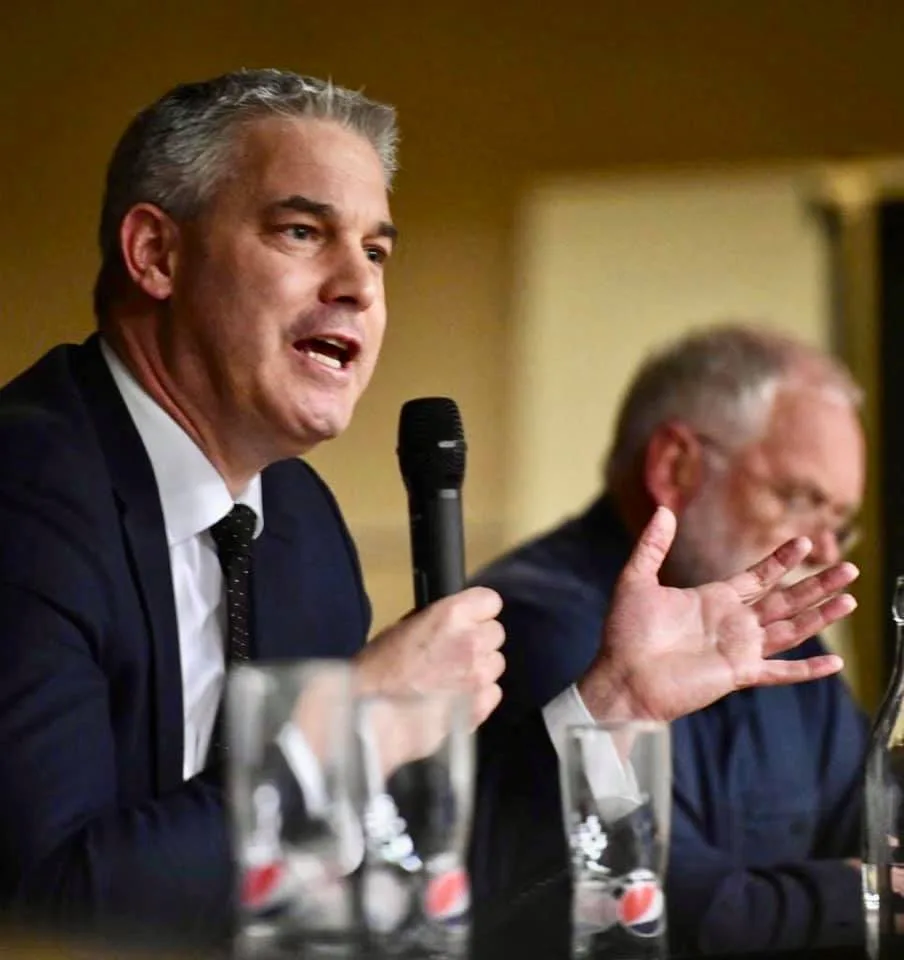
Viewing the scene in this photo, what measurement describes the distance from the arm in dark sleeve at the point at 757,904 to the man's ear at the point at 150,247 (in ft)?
2.40

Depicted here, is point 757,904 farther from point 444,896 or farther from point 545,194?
point 545,194

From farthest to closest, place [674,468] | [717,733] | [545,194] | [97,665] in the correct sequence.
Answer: [545,194] < [674,468] < [717,733] < [97,665]

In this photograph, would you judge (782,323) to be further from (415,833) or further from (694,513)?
(415,833)

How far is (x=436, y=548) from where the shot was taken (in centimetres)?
132

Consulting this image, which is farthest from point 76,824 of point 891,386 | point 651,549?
point 891,386

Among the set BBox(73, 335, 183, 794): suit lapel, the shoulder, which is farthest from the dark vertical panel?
BBox(73, 335, 183, 794): suit lapel

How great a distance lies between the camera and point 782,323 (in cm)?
308

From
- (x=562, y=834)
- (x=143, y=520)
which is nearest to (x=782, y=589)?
(x=562, y=834)

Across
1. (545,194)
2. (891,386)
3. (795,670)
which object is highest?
(545,194)

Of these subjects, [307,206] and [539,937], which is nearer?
[539,937]

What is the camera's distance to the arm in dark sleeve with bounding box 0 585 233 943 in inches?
50.9

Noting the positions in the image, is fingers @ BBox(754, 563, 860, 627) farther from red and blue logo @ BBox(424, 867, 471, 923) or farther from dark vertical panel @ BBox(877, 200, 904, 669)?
dark vertical panel @ BBox(877, 200, 904, 669)

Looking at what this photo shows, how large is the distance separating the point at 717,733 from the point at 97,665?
1012 millimetres

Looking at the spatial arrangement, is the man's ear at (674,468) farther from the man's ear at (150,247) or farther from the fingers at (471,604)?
the fingers at (471,604)
